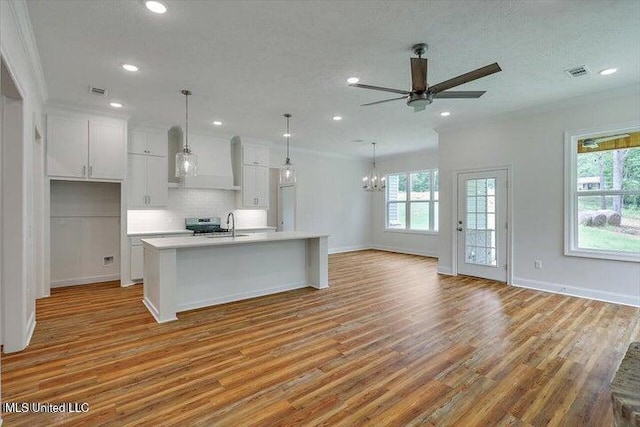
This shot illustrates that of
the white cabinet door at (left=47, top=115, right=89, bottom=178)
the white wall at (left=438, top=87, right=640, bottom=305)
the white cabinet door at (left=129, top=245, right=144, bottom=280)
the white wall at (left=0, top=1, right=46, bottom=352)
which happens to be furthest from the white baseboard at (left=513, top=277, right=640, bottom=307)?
the white cabinet door at (left=47, top=115, right=89, bottom=178)

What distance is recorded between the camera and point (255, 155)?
6965 millimetres

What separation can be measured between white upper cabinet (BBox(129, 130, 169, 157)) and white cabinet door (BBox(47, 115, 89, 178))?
2.41 feet

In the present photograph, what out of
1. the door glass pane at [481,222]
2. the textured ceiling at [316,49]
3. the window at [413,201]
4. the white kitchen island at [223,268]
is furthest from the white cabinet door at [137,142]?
the window at [413,201]

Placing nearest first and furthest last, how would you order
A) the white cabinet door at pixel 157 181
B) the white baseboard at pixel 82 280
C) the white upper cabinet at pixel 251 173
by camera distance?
the white baseboard at pixel 82 280 → the white cabinet door at pixel 157 181 → the white upper cabinet at pixel 251 173

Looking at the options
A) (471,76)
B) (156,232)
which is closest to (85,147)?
(156,232)

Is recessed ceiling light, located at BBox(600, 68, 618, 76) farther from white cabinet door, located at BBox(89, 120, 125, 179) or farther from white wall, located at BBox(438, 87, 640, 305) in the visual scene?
white cabinet door, located at BBox(89, 120, 125, 179)

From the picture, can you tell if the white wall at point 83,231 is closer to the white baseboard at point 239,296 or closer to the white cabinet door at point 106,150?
the white cabinet door at point 106,150

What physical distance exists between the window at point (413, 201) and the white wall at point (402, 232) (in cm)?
16

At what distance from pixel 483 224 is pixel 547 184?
3.75 ft

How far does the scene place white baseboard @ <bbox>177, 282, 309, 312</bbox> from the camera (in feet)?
13.2

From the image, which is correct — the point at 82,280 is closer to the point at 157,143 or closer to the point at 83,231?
the point at 83,231

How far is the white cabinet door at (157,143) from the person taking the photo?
5.76 meters

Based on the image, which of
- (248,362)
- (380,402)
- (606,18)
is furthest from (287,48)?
(380,402)

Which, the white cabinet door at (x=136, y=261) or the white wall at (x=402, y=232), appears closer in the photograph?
the white cabinet door at (x=136, y=261)
